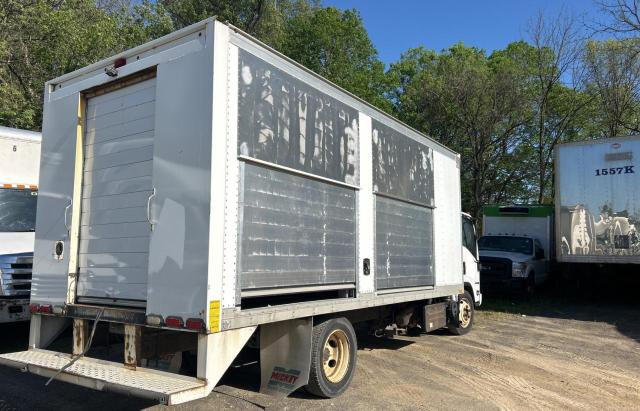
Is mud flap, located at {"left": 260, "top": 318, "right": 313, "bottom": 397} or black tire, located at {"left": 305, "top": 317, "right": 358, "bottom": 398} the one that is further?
black tire, located at {"left": 305, "top": 317, "right": 358, "bottom": 398}

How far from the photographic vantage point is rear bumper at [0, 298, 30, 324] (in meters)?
7.16

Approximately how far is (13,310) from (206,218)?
4840mm

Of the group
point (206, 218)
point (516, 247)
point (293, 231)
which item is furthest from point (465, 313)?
point (516, 247)

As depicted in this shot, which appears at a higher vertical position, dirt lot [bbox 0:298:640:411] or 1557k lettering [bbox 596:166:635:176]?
1557k lettering [bbox 596:166:635:176]

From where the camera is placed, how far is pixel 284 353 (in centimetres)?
522

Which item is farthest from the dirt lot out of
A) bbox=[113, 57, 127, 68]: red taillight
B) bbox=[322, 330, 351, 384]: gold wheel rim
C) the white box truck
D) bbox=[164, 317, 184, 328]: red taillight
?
bbox=[113, 57, 127, 68]: red taillight

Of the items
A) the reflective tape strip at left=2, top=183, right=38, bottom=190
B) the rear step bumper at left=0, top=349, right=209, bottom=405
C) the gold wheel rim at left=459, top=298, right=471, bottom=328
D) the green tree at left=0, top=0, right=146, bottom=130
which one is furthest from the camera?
the green tree at left=0, top=0, right=146, bottom=130

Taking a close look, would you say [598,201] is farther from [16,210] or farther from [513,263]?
[16,210]

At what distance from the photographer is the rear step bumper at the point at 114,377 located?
3824 mm

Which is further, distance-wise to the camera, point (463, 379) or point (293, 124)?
point (463, 379)

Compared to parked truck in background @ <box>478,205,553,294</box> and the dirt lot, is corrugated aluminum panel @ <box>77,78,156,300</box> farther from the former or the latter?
parked truck in background @ <box>478,205,553,294</box>

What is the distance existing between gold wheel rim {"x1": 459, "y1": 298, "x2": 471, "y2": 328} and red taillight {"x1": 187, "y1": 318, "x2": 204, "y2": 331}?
274 inches

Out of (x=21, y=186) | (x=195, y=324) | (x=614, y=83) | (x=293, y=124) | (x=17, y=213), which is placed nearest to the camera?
(x=195, y=324)

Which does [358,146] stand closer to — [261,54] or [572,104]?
[261,54]
